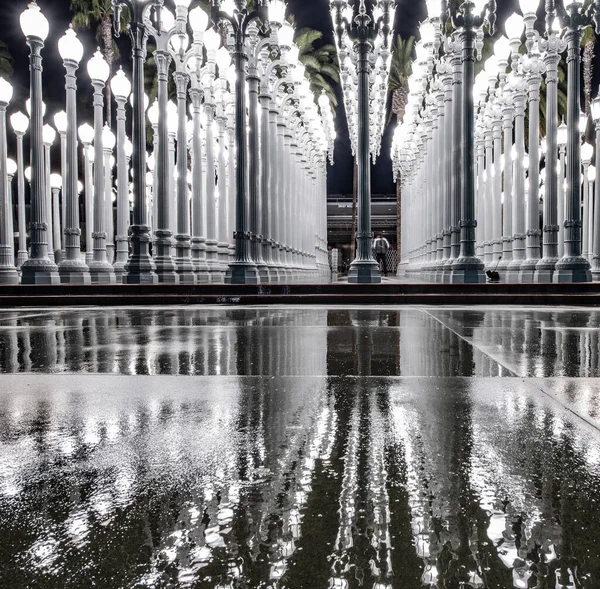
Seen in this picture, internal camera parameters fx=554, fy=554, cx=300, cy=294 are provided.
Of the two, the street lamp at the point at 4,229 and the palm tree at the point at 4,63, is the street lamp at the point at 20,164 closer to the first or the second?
the street lamp at the point at 4,229

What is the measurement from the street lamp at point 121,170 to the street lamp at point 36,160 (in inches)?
120

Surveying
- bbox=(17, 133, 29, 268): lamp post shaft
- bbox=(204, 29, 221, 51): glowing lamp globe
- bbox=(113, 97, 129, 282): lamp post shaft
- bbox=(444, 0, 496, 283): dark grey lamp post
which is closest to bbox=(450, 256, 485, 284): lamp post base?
bbox=(444, 0, 496, 283): dark grey lamp post

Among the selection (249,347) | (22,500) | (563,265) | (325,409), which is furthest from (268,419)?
(563,265)

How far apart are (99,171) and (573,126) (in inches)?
540

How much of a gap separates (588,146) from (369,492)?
84.6ft

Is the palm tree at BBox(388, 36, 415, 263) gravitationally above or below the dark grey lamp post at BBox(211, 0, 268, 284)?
above

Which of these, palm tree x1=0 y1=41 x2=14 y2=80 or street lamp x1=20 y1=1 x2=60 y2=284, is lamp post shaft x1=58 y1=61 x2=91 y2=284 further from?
palm tree x1=0 y1=41 x2=14 y2=80

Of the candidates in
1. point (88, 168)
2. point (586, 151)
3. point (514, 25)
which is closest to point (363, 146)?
point (514, 25)

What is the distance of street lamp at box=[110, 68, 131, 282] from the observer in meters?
17.9

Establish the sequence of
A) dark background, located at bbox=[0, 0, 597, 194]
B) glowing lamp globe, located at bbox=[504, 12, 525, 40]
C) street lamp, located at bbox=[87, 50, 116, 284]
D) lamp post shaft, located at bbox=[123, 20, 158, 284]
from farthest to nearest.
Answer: dark background, located at bbox=[0, 0, 597, 194], street lamp, located at bbox=[87, 50, 116, 284], glowing lamp globe, located at bbox=[504, 12, 525, 40], lamp post shaft, located at bbox=[123, 20, 158, 284]

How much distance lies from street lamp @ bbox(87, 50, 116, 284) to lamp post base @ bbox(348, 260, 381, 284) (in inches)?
332

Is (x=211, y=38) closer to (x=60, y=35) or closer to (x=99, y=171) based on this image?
(x=99, y=171)

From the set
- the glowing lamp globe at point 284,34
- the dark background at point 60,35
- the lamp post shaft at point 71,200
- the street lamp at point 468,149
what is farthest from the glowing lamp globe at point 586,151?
the dark background at point 60,35

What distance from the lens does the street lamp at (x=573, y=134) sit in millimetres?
13195
